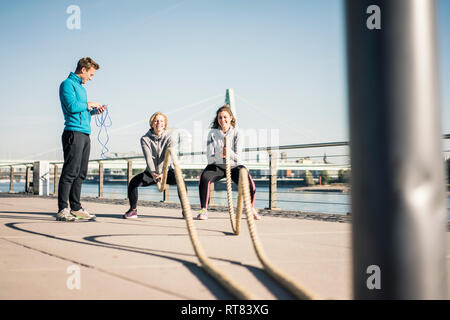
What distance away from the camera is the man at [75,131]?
3.81m

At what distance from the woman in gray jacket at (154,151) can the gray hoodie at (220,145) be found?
44 centimetres

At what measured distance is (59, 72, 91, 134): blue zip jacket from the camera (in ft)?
12.4

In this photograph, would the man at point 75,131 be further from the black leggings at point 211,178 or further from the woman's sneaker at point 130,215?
the black leggings at point 211,178

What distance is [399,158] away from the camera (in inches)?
30.8

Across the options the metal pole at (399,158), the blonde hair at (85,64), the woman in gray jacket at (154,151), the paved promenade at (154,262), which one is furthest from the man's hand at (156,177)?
the metal pole at (399,158)

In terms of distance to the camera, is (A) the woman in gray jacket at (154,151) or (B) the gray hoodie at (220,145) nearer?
(B) the gray hoodie at (220,145)

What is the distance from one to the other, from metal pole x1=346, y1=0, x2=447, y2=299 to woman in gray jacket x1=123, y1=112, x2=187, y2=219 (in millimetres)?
3721

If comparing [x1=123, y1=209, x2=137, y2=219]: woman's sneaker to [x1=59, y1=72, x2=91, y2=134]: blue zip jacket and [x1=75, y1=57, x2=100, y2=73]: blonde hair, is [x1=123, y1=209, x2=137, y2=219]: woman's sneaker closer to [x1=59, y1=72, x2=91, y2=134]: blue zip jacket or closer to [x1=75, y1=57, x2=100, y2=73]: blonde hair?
[x1=59, y1=72, x2=91, y2=134]: blue zip jacket

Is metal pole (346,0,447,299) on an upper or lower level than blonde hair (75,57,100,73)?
lower

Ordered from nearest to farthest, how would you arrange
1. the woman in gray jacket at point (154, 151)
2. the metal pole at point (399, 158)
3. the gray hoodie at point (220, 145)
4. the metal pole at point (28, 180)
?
the metal pole at point (399, 158)
the gray hoodie at point (220, 145)
the woman in gray jacket at point (154, 151)
the metal pole at point (28, 180)

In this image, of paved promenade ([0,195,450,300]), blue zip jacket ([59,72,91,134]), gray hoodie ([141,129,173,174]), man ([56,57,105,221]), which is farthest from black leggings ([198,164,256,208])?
blue zip jacket ([59,72,91,134])

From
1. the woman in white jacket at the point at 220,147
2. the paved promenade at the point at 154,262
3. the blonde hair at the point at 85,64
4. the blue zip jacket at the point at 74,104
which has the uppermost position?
the blonde hair at the point at 85,64

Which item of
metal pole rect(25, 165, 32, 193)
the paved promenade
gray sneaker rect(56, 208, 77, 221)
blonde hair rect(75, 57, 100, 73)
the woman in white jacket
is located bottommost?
the paved promenade
